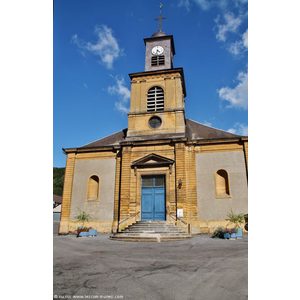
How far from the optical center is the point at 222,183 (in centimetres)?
1346

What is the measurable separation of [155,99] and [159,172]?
17.2 feet

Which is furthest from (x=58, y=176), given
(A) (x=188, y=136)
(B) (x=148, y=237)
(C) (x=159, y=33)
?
(C) (x=159, y=33)

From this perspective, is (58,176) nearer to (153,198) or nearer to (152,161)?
(152,161)

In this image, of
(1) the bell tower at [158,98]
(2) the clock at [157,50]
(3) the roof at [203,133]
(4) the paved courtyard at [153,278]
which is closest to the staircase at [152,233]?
(4) the paved courtyard at [153,278]

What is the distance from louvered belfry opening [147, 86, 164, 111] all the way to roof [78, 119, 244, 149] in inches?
83.1

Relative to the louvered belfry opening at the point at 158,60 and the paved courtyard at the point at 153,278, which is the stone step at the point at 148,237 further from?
the louvered belfry opening at the point at 158,60

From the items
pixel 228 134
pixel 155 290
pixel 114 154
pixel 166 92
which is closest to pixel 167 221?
pixel 114 154

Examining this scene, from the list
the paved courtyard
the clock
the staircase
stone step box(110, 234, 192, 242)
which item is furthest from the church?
the paved courtyard

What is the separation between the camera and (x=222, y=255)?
6.13 m

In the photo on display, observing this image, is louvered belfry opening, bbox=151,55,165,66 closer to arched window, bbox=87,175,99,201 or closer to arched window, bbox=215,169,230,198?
arched window, bbox=215,169,230,198

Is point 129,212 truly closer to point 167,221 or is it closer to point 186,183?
point 167,221

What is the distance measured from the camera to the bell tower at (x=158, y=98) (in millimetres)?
15258

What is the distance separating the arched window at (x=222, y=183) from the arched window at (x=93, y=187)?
23.6ft
